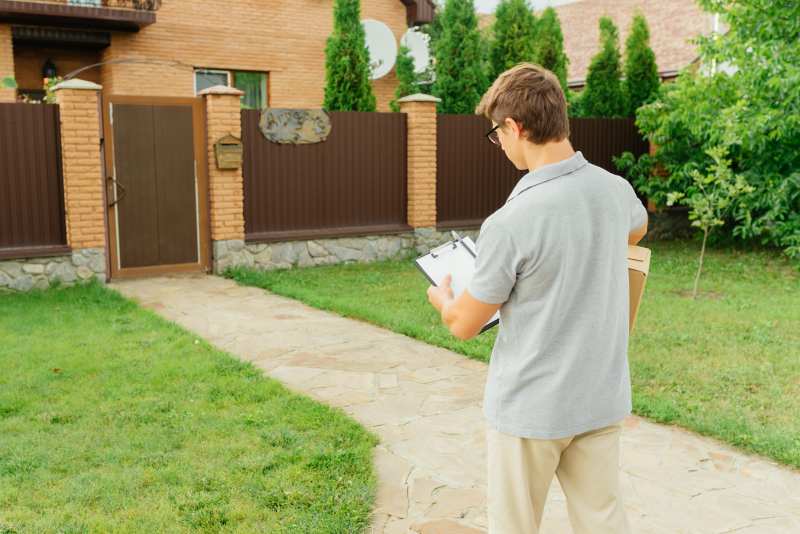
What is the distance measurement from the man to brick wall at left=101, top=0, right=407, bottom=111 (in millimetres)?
14463

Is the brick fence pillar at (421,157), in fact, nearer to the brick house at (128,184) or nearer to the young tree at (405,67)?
the brick house at (128,184)

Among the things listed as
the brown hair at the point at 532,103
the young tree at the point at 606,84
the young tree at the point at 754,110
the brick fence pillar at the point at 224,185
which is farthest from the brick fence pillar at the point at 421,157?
the brown hair at the point at 532,103

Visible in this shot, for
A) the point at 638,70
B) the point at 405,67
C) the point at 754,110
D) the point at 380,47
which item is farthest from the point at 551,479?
the point at 380,47

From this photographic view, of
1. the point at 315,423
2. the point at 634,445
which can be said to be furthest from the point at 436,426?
the point at 634,445

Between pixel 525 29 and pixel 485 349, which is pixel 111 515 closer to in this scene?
pixel 485 349

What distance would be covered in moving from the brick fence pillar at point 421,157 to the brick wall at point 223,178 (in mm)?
2610

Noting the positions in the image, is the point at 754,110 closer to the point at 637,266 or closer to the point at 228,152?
the point at 228,152

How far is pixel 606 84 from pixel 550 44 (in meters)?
1.46

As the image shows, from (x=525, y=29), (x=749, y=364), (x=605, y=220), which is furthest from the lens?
(x=525, y=29)

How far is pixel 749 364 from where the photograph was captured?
6164mm

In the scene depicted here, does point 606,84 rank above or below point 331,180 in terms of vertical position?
above

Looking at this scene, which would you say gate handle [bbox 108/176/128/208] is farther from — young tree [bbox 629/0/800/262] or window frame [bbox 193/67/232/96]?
young tree [bbox 629/0/800/262]

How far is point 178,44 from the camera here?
1597 cm

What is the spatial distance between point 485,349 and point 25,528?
12.6 ft
